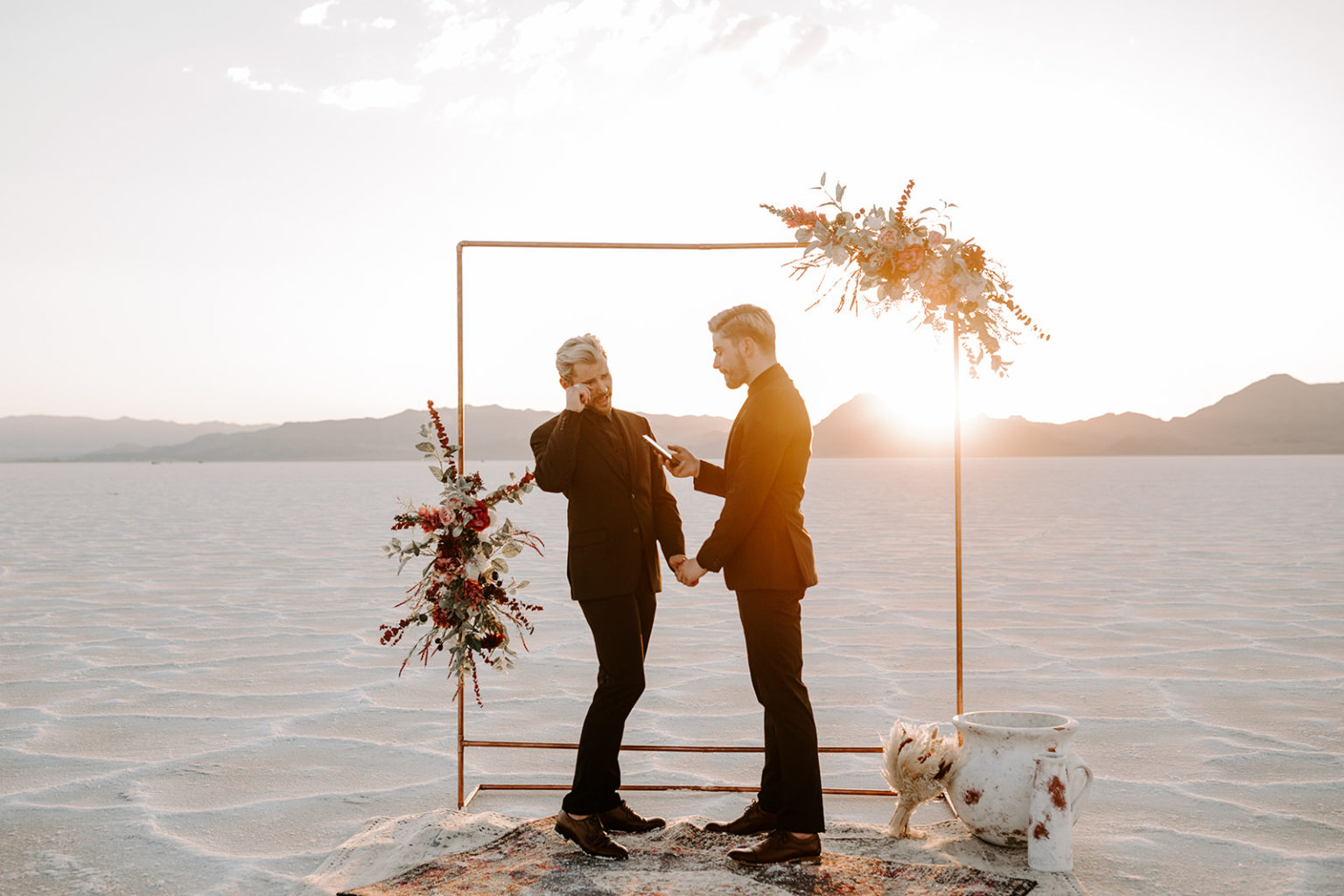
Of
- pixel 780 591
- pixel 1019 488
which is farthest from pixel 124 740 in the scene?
pixel 1019 488

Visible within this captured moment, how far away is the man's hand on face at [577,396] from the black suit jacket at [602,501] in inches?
1.0

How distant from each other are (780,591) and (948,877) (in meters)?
1.06

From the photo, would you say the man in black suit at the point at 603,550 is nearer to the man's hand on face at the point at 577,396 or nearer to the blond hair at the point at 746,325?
the man's hand on face at the point at 577,396

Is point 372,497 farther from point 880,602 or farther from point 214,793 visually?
point 214,793

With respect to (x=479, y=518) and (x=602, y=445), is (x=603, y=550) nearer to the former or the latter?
(x=602, y=445)

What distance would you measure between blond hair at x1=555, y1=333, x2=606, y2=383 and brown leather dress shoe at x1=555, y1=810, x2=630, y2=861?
157 centimetres

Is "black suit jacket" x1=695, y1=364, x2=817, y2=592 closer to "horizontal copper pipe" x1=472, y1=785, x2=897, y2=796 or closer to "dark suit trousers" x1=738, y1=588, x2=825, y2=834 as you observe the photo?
"dark suit trousers" x1=738, y1=588, x2=825, y2=834

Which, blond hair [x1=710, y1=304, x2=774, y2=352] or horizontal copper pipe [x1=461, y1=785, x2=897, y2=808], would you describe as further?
horizontal copper pipe [x1=461, y1=785, x2=897, y2=808]

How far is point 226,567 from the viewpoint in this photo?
14.1m

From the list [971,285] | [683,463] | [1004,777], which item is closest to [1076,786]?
[1004,777]

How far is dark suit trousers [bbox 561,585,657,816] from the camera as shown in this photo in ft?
12.8

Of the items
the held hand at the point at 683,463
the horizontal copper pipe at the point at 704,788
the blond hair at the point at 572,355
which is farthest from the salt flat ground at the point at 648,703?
the blond hair at the point at 572,355

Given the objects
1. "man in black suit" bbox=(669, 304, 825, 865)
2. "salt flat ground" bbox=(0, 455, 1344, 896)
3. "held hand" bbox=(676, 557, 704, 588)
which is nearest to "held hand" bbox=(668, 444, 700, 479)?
"man in black suit" bbox=(669, 304, 825, 865)

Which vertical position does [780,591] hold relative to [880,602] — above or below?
above
